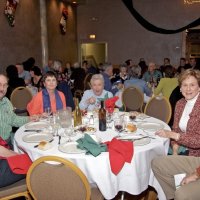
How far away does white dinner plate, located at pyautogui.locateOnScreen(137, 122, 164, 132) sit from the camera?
8.40ft

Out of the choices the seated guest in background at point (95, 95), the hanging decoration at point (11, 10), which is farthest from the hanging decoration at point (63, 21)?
the seated guest in background at point (95, 95)

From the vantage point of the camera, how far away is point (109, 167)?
6.68 feet

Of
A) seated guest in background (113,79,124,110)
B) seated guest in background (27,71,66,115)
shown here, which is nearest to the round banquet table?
seated guest in background (27,71,66,115)

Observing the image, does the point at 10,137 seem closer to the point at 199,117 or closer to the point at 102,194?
the point at 102,194

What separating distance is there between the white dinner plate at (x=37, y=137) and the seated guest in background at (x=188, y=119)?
993mm

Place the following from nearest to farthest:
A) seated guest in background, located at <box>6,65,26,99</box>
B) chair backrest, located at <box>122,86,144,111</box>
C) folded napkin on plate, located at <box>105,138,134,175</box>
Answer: folded napkin on plate, located at <box>105,138,134,175</box> → chair backrest, located at <box>122,86,144,111</box> → seated guest in background, located at <box>6,65,26,99</box>

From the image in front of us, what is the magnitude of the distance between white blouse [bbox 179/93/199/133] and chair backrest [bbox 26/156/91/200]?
1371 millimetres

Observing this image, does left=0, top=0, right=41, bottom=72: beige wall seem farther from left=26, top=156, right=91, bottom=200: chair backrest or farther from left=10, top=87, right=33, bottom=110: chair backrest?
left=26, top=156, right=91, bottom=200: chair backrest

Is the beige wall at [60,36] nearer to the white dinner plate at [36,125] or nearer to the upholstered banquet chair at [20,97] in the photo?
the upholstered banquet chair at [20,97]

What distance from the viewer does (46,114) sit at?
3.04 metres

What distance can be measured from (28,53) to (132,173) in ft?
24.3

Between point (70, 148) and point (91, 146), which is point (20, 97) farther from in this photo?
point (91, 146)

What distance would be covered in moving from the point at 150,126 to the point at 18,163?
130 centimetres

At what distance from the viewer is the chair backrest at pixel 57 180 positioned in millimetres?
1607
